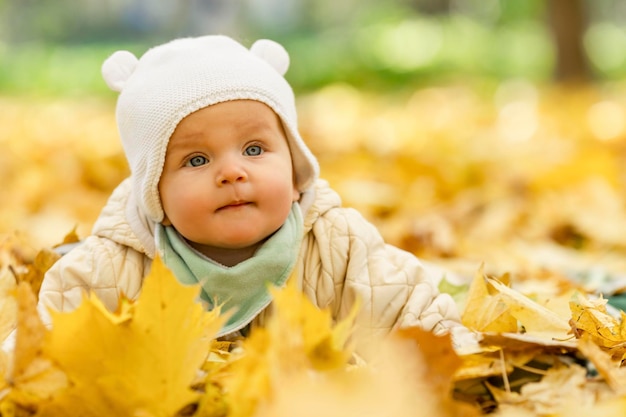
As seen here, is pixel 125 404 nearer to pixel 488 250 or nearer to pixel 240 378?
pixel 240 378

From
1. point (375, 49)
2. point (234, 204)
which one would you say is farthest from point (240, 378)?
point (375, 49)

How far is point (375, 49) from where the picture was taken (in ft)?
56.3

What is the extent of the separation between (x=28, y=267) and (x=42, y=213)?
63.3 inches

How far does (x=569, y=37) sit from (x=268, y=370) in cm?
969

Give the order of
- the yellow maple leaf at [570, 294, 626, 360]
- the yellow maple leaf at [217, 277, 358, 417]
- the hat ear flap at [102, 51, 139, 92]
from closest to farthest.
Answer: the yellow maple leaf at [217, 277, 358, 417] → the yellow maple leaf at [570, 294, 626, 360] → the hat ear flap at [102, 51, 139, 92]

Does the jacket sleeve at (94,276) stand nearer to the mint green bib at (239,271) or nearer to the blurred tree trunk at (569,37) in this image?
the mint green bib at (239,271)

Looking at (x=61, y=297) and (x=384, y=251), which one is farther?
(x=384, y=251)

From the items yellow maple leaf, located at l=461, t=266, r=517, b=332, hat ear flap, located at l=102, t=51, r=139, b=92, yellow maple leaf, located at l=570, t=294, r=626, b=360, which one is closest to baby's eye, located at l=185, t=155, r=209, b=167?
hat ear flap, located at l=102, t=51, r=139, b=92

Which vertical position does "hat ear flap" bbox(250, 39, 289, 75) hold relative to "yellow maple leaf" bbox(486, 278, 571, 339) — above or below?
above

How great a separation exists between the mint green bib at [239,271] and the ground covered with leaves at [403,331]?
0.30 ft

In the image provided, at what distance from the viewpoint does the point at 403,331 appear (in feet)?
4.81

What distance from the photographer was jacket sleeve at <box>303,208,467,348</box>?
1.88 m

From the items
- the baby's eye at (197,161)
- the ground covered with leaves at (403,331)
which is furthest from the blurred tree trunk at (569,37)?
the baby's eye at (197,161)

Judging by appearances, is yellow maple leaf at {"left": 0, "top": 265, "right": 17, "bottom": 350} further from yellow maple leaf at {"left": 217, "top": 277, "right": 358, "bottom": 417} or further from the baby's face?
yellow maple leaf at {"left": 217, "top": 277, "right": 358, "bottom": 417}
